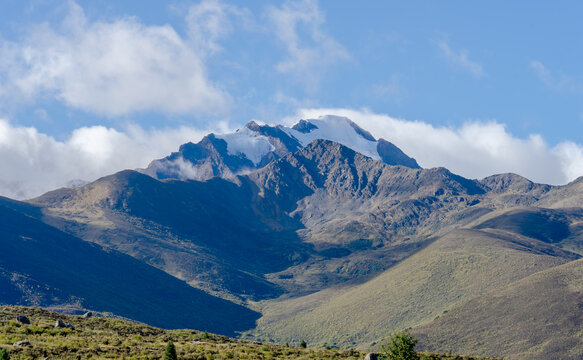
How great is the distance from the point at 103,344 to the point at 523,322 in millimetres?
133441

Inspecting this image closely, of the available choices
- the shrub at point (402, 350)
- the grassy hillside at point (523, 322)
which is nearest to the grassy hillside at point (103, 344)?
the shrub at point (402, 350)

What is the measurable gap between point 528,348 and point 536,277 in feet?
173

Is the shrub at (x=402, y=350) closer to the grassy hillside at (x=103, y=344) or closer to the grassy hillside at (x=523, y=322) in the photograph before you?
the grassy hillside at (x=103, y=344)

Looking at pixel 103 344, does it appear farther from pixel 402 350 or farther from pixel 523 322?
pixel 523 322

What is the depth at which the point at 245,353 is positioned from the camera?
5812cm

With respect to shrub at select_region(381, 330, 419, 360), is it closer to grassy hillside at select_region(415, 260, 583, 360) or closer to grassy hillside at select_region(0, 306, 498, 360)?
grassy hillside at select_region(0, 306, 498, 360)

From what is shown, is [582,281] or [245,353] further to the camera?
[582,281]

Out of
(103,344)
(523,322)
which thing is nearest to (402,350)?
(103,344)

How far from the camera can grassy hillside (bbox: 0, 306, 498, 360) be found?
49753mm

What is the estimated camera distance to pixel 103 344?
56125 mm

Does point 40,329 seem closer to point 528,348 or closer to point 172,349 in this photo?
point 172,349

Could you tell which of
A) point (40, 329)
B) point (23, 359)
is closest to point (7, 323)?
point (40, 329)

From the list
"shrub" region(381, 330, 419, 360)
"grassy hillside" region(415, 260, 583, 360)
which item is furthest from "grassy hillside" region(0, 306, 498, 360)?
"grassy hillside" region(415, 260, 583, 360)

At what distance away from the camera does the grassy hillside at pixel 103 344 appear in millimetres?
49753
